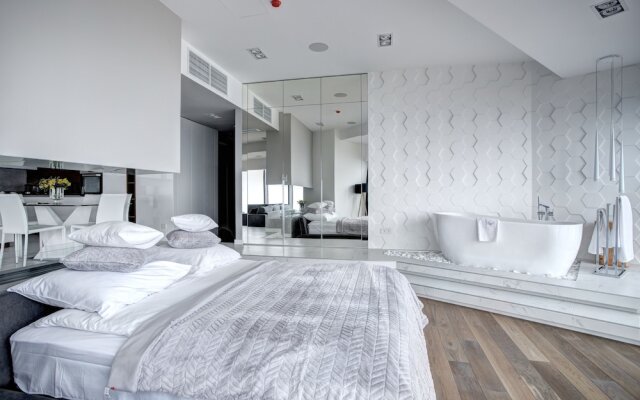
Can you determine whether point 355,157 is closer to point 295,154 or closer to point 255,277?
point 295,154

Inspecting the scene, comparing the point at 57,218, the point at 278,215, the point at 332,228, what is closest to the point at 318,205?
the point at 332,228

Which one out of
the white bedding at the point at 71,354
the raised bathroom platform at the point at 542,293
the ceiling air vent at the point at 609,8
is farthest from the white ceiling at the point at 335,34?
the white bedding at the point at 71,354

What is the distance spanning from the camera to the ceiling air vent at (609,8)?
2.33 m

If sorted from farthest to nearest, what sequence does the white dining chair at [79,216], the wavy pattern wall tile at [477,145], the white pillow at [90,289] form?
1. the wavy pattern wall tile at [477,145]
2. the white dining chair at [79,216]
3. the white pillow at [90,289]

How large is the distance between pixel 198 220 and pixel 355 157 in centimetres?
293

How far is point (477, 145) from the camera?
14.2 feet

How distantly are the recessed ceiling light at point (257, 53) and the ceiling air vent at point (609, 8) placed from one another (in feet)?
10.5

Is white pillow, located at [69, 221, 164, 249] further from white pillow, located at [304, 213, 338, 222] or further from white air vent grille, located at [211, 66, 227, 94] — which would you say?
white pillow, located at [304, 213, 338, 222]

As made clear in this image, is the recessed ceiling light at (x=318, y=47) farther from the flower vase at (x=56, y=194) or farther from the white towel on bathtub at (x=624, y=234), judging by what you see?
the white towel on bathtub at (x=624, y=234)

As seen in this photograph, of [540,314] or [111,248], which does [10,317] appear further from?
[540,314]

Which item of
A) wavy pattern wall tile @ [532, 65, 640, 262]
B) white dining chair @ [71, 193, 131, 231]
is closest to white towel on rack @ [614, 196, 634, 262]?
wavy pattern wall tile @ [532, 65, 640, 262]

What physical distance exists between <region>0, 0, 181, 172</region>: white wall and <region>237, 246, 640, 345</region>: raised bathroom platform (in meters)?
1.96

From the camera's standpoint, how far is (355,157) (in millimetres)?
4789

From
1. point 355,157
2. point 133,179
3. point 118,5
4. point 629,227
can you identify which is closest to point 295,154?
point 355,157
